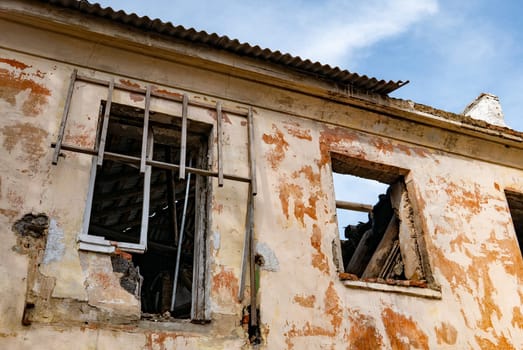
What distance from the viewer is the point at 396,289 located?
6402 mm

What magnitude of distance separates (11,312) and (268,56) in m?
4.34

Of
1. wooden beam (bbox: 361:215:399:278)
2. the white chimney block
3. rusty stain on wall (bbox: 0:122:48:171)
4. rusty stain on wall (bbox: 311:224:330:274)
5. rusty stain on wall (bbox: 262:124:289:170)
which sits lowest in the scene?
rusty stain on wall (bbox: 311:224:330:274)

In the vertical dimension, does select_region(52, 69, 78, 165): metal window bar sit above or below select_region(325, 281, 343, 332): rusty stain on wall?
above

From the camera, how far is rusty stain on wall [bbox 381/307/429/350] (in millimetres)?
6094

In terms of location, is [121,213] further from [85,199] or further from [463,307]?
[463,307]

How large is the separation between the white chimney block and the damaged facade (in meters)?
0.93

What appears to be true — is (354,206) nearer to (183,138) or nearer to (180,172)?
(183,138)

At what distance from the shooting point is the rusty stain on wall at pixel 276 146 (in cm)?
674

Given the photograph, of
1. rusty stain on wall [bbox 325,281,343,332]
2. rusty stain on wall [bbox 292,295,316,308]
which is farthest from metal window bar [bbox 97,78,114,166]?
rusty stain on wall [bbox 325,281,343,332]

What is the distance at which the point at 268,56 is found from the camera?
7.14 meters

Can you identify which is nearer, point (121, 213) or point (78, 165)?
point (78, 165)

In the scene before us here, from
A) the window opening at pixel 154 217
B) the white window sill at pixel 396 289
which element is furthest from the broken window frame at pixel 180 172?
the white window sill at pixel 396 289

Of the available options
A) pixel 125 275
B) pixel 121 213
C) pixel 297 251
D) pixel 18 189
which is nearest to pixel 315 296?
pixel 297 251

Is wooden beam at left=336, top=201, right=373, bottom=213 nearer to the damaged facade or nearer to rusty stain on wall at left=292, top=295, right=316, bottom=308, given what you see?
the damaged facade
